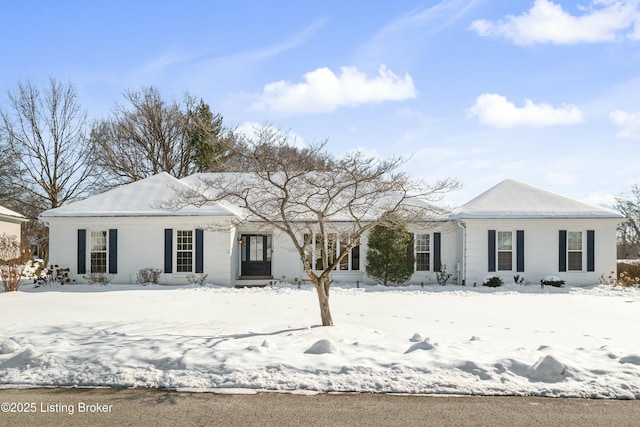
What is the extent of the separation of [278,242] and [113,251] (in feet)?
20.1

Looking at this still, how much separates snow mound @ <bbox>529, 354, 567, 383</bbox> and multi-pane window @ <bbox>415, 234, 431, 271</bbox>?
46.6 feet

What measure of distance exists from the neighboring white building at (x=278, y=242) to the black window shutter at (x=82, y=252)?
1.4 inches

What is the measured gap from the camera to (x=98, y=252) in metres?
19.8

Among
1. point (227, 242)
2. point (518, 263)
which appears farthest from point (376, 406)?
point (518, 263)

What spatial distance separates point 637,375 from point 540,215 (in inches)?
563

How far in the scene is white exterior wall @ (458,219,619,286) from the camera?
20109 millimetres

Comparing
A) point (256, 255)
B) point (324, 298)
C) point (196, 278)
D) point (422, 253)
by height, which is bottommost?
point (196, 278)

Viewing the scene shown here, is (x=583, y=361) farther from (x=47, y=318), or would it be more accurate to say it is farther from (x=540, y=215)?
(x=540, y=215)

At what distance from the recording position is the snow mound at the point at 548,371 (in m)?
6.50

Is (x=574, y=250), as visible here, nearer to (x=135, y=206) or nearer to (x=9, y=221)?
(x=135, y=206)

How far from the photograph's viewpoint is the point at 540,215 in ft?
65.8

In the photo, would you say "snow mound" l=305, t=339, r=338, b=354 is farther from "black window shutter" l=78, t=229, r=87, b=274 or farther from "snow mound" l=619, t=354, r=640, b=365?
"black window shutter" l=78, t=229, r=87, b=274

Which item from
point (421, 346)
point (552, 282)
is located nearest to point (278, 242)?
point (552, 282)

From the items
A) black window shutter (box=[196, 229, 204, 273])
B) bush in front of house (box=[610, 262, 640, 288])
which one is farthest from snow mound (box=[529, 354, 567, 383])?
bush in front of house (box=[610, 262, 640, 288])
